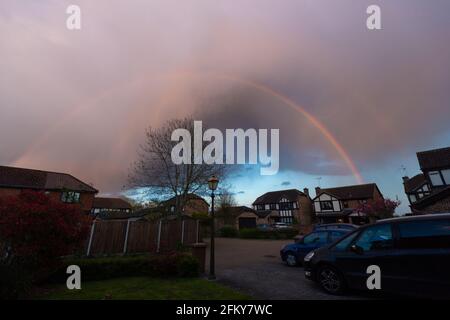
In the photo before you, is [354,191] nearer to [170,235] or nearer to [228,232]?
[228,232]

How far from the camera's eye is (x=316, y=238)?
1083 cm

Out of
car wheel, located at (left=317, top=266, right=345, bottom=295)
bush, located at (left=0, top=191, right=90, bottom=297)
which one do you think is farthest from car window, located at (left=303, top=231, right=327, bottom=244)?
bush, located at (left=0, top=191, right=90, bottom=297)

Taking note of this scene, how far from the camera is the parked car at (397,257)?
4.83 metres

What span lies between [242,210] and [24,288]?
46.1 meters

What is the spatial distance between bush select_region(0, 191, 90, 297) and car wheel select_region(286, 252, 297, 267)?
29.1 feet

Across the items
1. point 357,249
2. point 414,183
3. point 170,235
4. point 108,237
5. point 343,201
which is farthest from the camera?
point 343,201

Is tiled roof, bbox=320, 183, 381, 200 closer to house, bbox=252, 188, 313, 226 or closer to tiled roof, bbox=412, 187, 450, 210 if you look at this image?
house, bbox=252, 188, 313, 226

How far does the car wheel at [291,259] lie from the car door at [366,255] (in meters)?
5.12

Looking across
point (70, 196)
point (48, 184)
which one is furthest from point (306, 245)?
point (48, 184)

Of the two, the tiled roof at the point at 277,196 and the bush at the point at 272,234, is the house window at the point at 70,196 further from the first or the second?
the tiled roof at the point at 277,196

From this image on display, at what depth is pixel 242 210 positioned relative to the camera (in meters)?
50.7

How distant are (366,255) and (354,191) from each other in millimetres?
51185

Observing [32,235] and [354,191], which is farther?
[354,191]
